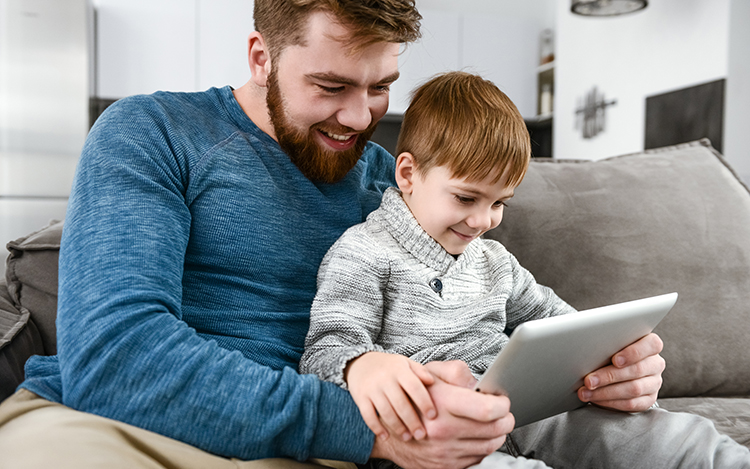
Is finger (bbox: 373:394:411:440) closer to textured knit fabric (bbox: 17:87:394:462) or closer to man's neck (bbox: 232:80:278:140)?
textured knit fabric (bbox: 17:87:394:462)

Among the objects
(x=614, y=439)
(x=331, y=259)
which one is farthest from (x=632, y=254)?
(x=331, y=259)

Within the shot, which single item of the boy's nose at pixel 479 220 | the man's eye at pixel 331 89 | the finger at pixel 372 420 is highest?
the man's eye at pixel 331 89

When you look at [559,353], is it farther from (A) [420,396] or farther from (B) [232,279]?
(B) [232,279]

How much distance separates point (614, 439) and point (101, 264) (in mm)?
727

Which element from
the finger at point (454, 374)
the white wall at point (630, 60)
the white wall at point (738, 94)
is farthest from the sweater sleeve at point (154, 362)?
the white wall at point (630, 60)

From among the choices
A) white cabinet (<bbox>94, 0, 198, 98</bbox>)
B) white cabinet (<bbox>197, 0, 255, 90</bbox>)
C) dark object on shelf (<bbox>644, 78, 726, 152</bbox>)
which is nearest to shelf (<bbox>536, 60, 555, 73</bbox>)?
dark object on shelf (<bbox>644, 78, 726, 152</bbox>)

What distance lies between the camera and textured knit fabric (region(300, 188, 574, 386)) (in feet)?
2.88

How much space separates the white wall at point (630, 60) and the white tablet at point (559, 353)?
2.69m

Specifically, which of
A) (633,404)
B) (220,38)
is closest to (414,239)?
(633,404)

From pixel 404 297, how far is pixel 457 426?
27 centimetres

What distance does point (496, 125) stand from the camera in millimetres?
932

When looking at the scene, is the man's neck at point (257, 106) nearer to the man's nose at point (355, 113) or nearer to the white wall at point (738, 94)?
the man's nose at point (355, 113)

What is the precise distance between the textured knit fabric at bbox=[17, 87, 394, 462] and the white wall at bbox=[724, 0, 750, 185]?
8.65 feet

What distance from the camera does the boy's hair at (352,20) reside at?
95cm
